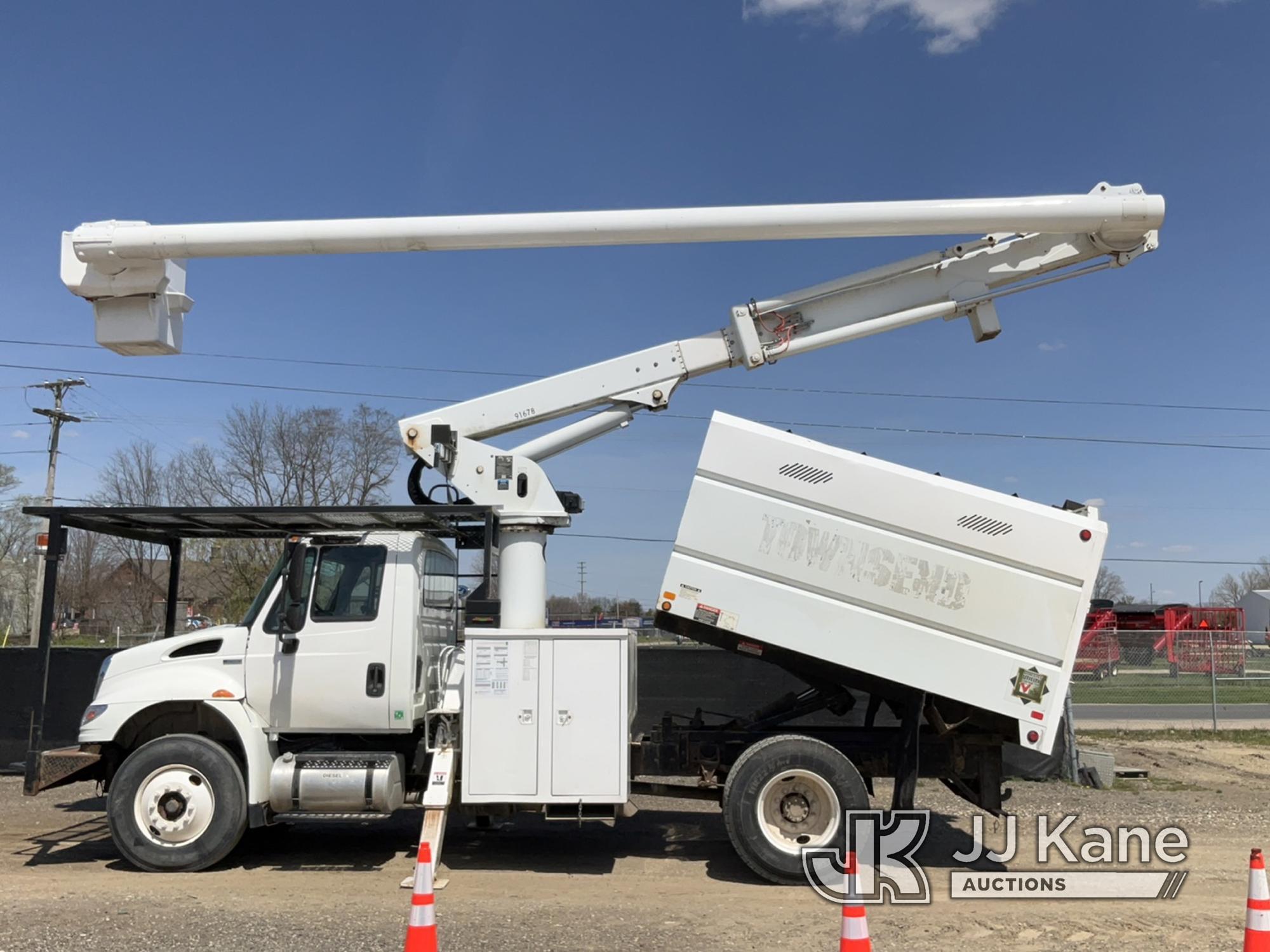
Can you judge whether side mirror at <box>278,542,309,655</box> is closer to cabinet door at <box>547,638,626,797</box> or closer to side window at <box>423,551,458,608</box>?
side window at <box>423,551,458,608</box>

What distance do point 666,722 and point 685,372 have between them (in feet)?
9.44

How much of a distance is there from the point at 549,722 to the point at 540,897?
1194 millimetres

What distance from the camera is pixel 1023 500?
23.1ft

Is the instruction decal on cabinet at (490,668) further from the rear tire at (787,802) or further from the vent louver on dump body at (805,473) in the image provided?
the vent louver on dump body at (805,473)

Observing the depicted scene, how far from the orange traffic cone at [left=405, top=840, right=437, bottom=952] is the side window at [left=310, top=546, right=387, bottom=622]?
12.7 feet

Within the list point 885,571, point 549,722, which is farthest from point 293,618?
point 885,571

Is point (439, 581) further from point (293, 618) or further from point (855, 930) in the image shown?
point (855, 930)

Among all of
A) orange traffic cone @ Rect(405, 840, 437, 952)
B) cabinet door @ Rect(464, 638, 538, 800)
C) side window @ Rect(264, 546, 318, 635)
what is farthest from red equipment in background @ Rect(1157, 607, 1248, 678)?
orange traffic cone @ Rect(405, 840, 437, 952)

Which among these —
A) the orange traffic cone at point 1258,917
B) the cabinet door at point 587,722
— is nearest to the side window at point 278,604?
the cabinet door at point 587,722

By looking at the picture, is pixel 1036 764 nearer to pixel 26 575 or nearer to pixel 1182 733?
pixel 1182 733

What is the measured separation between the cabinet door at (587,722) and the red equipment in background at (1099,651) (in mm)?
13875

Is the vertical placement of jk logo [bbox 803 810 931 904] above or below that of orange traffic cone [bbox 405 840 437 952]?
below

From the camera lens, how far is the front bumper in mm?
7359

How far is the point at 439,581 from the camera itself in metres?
8.47
